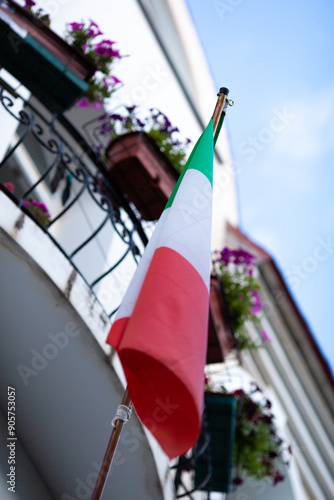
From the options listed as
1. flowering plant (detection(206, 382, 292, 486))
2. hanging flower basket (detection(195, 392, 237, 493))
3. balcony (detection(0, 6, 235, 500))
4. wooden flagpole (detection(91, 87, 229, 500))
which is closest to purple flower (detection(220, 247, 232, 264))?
flowering plant (detection(206, 382, 292, 486))

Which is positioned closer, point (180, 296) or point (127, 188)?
point (180, 296)

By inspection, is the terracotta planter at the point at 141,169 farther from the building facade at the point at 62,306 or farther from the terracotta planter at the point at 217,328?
the terracotta planter at the point at 217,328

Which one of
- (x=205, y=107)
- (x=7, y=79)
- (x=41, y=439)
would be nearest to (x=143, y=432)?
(x=41, y=439)

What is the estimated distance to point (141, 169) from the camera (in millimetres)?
4754

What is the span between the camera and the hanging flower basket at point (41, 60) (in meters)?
3.83

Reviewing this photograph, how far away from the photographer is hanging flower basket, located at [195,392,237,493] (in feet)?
15.2

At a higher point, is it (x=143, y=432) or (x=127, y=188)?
(x=127, y=188)

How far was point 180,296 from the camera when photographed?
7.50 ft

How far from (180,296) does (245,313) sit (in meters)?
3.42

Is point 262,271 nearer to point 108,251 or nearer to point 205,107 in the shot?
point 205,107

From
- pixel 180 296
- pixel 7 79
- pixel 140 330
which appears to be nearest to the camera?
pixel 140 330

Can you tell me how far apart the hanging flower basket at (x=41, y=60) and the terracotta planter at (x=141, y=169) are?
2.38 feet

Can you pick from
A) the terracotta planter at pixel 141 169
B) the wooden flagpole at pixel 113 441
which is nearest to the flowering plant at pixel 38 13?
the terracotta planter at pixel 141 169

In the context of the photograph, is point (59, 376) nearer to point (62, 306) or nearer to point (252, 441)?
point (62, 306)
